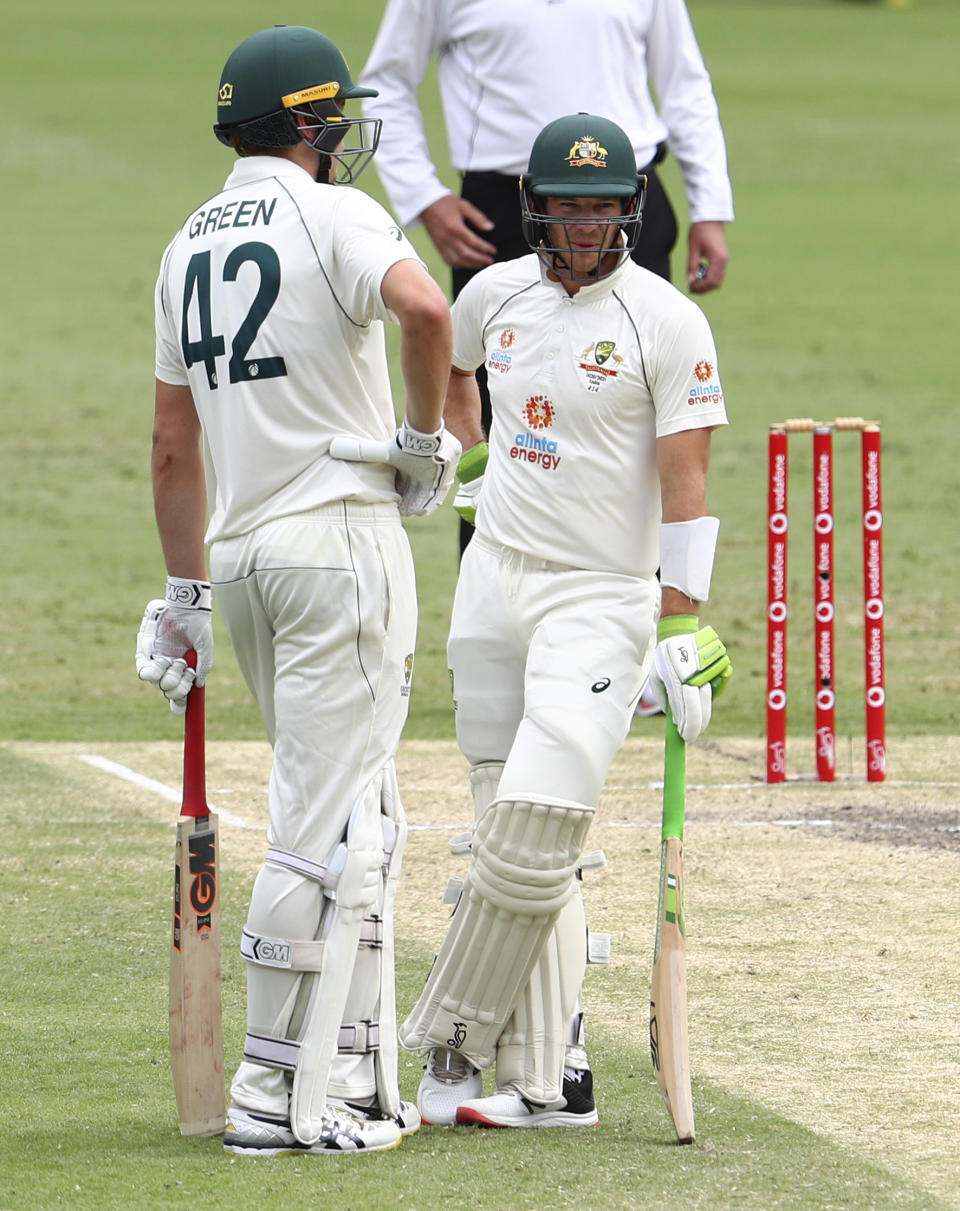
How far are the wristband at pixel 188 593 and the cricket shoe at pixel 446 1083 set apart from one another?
87 centimetres

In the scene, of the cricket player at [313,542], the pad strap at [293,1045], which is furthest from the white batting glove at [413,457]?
the pad strap at [293,1045]

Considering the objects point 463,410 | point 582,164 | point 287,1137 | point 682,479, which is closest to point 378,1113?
point 287,1137

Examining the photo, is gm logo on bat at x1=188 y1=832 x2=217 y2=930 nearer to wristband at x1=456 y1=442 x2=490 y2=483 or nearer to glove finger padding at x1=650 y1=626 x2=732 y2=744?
glove finger padding at x1=650 y1=626 x2=732 y2=744

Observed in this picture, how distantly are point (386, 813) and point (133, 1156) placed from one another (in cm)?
67

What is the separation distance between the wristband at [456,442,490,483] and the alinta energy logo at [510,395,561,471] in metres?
0.41

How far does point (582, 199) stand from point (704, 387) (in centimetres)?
41

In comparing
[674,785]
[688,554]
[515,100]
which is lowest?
[674,785]

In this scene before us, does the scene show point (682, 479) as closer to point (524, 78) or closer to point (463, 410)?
point (463, 410)

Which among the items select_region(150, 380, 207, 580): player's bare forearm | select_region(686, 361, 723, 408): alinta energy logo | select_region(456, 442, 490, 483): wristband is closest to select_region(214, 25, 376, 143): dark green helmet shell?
select_region(150, 380, 207, 580): player's bare forearm

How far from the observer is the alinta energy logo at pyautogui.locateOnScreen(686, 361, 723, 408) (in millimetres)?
3678

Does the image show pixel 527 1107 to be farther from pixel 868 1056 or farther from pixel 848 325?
pixel 848 325

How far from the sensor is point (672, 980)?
3.62 metres

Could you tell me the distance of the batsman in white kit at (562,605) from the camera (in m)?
3.60

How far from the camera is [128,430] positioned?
15.0 meters
